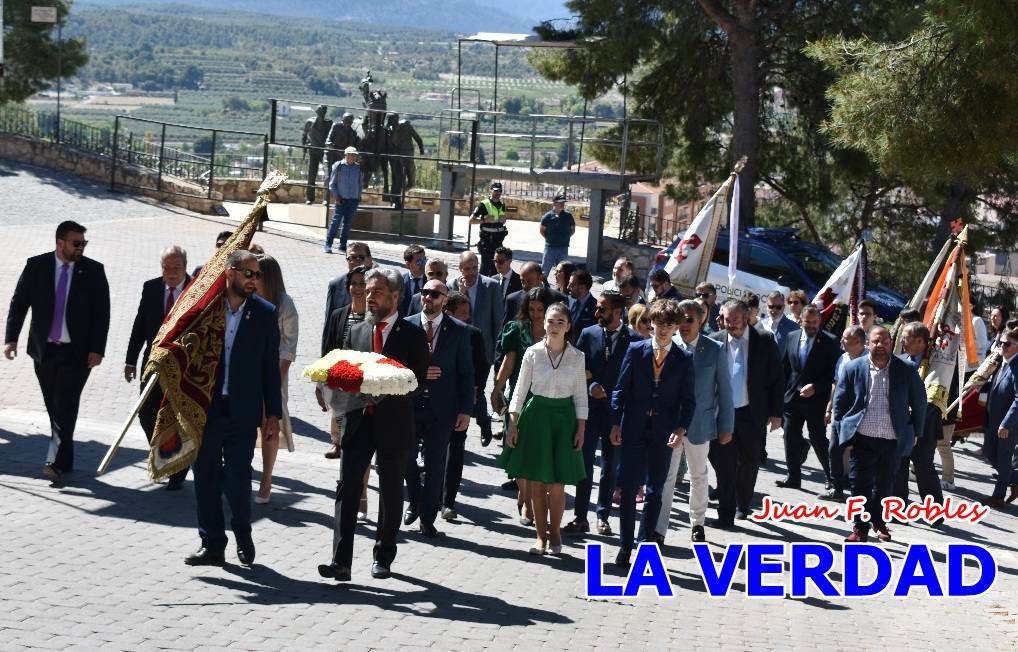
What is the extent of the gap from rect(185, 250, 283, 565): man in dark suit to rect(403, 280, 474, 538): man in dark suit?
1.29 meters

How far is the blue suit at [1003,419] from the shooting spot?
1262 centimetres

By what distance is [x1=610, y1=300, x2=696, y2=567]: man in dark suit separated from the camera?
9.35 meters

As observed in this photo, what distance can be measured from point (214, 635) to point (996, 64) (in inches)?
452

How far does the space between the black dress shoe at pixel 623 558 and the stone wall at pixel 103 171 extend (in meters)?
19.8

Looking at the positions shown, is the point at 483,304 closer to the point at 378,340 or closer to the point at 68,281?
the point at 68,281

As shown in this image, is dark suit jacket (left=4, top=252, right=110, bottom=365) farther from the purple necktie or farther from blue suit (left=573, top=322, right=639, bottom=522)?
blue suit (left=573, top=322, right=639, bottom=522)

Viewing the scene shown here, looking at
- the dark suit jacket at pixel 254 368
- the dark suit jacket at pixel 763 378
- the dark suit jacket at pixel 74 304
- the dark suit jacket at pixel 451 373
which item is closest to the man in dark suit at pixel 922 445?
the dark suit jacket at pixel 763 378

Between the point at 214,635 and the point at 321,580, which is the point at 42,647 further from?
the point at 321,580

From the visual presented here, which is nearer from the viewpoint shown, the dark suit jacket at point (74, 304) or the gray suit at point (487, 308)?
the dark suit jacket at point (74, 304)

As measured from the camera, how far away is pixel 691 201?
99.3 ft

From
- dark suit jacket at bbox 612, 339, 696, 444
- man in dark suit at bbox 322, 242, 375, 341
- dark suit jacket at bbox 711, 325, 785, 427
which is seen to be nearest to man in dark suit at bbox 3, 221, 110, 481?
man in dark suit at bbox 322, 242, 375, 341

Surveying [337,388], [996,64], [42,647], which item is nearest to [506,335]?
[337,388]

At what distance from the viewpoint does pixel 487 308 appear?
41.2ft

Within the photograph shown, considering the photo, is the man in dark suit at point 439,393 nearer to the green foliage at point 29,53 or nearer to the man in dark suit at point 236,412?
the man in dark suit at point 236,412
